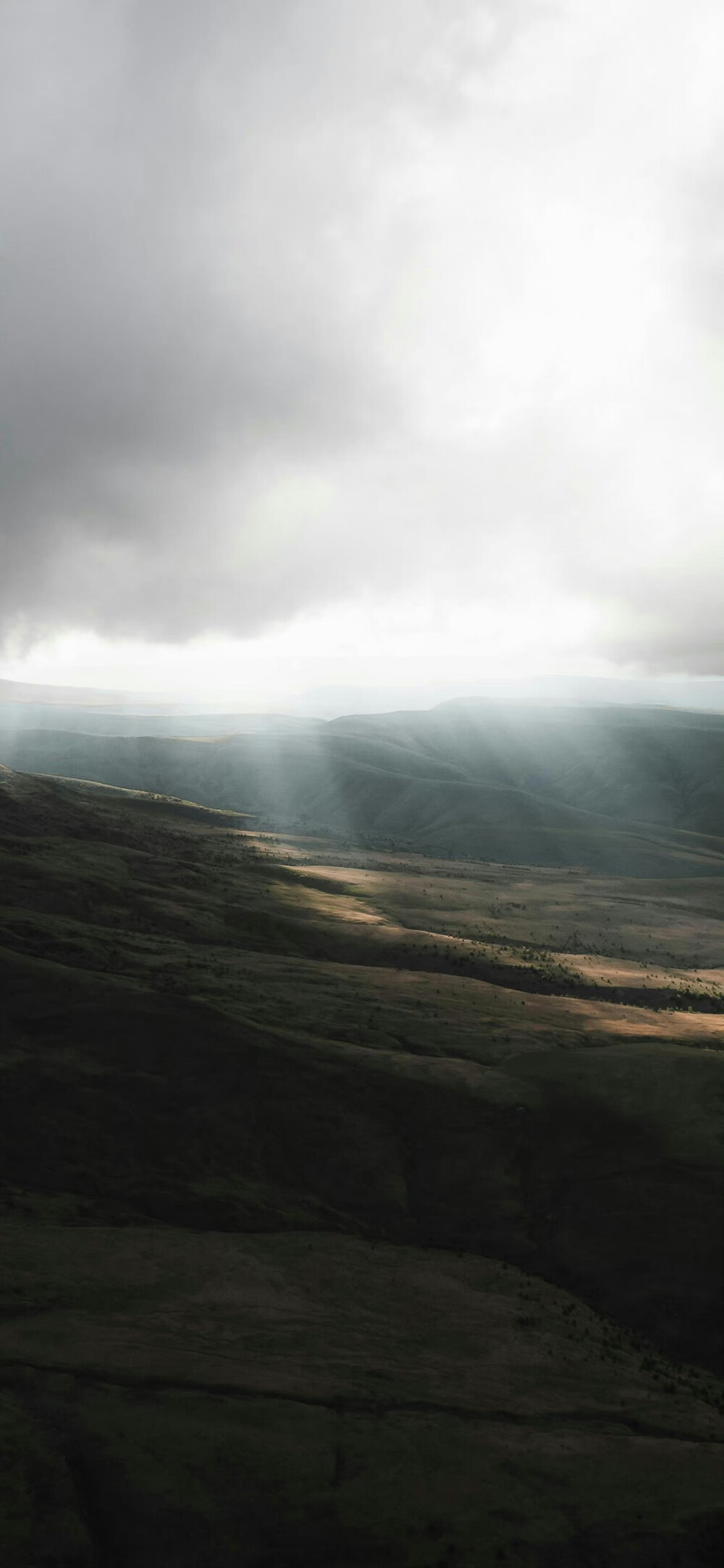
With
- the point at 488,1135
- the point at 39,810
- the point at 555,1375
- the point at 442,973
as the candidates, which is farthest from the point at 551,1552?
the point at 39,810

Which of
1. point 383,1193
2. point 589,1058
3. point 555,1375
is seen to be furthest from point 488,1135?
point 555,1375

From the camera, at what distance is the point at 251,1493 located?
1720 centimetres

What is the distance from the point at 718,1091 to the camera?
1567 inches

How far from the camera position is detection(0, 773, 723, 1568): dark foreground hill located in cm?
1717

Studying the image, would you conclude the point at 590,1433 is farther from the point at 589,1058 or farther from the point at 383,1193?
the point at 589,1058

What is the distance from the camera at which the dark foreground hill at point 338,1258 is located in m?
17.2

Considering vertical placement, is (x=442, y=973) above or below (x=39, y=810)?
below

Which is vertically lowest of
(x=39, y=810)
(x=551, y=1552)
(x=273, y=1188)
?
(x=273, y=1188)

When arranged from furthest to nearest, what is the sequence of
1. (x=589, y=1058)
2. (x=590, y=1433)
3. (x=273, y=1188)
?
(x=589, y=1058)
(x=273, y=1188)
(x=590, y=1433)

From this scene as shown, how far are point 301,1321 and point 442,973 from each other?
40.2 metres

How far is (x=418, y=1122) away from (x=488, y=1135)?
10.5 feet

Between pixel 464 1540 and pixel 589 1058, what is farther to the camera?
pixel 589 1058

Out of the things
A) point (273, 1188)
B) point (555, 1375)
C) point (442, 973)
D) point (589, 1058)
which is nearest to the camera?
point (555, 1375)

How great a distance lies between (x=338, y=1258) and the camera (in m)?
30.6
